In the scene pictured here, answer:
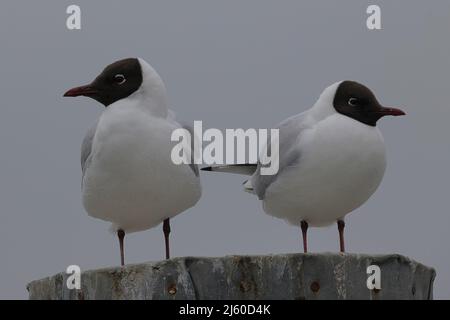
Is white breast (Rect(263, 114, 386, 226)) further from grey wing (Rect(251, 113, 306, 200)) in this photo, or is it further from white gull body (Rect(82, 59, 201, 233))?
white gull body (Rect(82, 59, 201, 233))

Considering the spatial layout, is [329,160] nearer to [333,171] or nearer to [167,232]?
[333,171]

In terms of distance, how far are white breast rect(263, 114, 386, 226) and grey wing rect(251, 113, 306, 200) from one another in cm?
6

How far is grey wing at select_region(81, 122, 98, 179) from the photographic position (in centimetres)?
677

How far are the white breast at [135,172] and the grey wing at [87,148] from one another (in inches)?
3.3

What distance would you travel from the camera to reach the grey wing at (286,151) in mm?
6863

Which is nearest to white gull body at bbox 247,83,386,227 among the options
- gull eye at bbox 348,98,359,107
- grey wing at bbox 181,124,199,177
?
gull eye at bbox 348,98,359,107

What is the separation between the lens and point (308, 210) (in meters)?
6.84

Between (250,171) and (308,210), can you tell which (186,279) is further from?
(250,171)

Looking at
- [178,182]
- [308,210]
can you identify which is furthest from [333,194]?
[178,182]

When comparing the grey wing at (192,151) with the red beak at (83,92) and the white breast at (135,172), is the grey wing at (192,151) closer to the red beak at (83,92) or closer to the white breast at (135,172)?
the white breast at (135,172)

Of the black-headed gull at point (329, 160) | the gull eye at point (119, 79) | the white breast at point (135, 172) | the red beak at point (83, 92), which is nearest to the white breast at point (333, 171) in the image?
the black-headed gull at point (329, 160)
